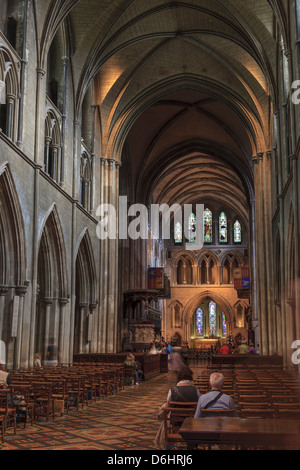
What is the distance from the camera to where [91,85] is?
87.6ft

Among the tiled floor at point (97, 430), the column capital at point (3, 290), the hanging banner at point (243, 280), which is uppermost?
the hanging banner at point (243, 280)

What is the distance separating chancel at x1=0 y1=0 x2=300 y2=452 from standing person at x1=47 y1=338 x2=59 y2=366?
0.04m

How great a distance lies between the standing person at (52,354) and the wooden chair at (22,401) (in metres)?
9.77

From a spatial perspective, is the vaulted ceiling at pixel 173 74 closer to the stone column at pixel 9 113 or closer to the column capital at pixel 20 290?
the stone column at pixel 9 113

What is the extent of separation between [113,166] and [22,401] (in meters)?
19.4

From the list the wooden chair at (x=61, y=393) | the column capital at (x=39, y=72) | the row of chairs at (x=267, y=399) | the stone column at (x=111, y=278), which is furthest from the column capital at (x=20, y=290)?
the stone column at (x=111, y=278)

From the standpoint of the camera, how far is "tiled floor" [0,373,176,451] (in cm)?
799

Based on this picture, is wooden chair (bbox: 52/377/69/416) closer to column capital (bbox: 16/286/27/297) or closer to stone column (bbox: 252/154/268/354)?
column capital (bbox: 16/286/27/297)

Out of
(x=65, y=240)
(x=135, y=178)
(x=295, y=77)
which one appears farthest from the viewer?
(x=135, y=178)

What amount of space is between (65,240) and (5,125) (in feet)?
20.2

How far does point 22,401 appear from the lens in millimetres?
10539

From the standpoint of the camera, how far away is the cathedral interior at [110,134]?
1666cm
